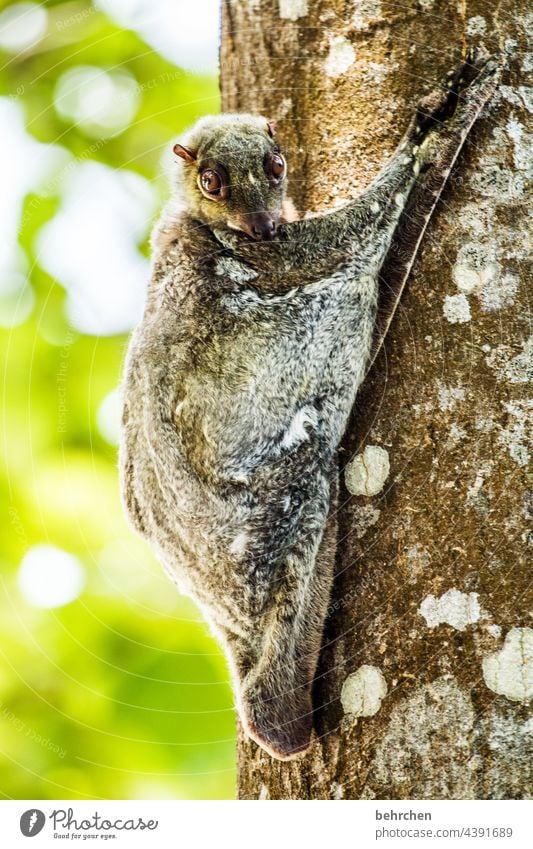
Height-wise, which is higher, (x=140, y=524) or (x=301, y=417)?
(x=301, y=417)

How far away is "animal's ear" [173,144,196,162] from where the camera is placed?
4941 mm

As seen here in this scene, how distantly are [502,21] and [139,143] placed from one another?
4.49 meters

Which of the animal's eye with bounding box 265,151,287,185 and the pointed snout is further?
the animal's eye with bounding box 265,151,287,185

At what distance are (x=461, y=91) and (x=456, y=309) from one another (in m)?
1.10

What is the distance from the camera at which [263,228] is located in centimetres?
445

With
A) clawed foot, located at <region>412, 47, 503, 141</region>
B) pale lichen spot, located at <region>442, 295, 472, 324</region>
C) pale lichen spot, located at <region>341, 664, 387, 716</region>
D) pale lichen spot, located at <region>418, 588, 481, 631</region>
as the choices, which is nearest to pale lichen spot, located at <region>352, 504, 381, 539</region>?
pale lichen spot, located at <region>418, 588, 481, 631</region>

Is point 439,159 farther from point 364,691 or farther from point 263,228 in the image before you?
point 364,691

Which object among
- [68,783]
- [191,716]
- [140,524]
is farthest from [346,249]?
[68,783]

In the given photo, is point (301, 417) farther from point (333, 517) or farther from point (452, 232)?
point (452, 232)

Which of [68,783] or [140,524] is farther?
[68,783]

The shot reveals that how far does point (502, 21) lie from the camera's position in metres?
4.11

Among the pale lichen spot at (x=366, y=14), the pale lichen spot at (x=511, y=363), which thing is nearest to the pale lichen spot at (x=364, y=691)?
the pale lichen spot at (x=511, y=363)

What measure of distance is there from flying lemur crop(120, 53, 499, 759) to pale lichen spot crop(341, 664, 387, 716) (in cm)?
22
